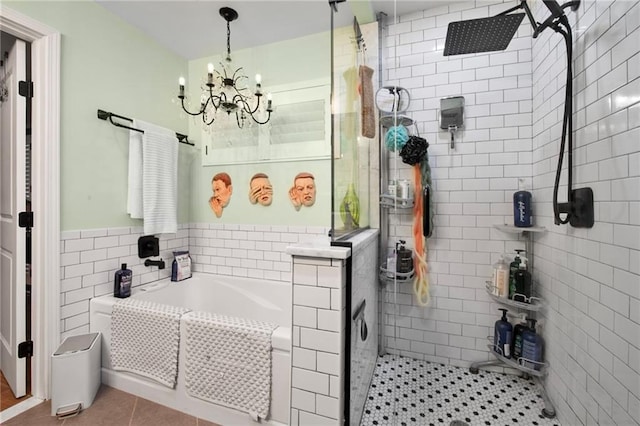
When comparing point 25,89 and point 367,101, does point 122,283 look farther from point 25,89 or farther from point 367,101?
point 367,101

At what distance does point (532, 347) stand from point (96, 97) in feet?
11.0

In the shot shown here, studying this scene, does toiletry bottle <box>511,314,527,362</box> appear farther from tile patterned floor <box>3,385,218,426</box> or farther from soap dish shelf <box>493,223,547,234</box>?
tile patterned floor <box>3,385,218,426</box>

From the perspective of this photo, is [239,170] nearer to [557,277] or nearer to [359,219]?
A: [359,219]

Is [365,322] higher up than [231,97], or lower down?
lower down

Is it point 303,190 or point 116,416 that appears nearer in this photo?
point 116,416

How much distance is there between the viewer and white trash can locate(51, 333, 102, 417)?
1572 millimetres

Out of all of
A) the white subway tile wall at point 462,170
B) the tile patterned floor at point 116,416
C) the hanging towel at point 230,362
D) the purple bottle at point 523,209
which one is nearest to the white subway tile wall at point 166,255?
the tile patterned floor at point 116,416

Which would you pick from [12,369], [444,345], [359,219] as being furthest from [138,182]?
[444,345]

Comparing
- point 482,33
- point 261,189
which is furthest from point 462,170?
point 261,189

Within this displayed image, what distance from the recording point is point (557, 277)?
151cm

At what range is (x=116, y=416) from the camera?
1595 mm

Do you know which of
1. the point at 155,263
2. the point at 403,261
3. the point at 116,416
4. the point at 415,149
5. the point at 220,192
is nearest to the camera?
the point at 116,416

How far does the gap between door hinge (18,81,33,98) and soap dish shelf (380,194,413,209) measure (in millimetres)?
2331

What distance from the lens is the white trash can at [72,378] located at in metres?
1.57
